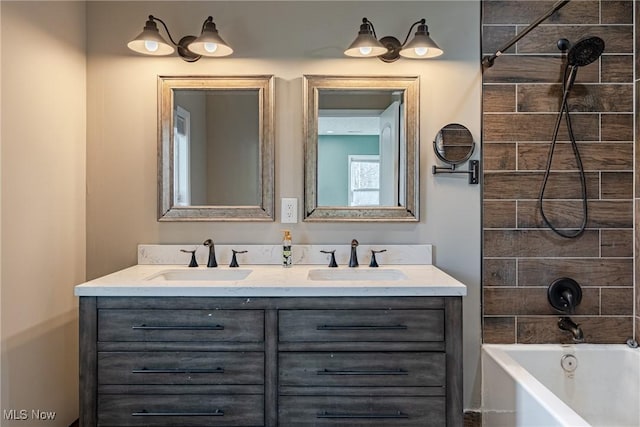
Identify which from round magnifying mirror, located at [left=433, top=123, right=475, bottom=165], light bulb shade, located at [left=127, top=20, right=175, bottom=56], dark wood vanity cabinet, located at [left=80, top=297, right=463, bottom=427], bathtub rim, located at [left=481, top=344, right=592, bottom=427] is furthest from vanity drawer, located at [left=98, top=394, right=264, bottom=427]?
light bulb shade, located at [left=127, top=20, right=175, bottom=56]

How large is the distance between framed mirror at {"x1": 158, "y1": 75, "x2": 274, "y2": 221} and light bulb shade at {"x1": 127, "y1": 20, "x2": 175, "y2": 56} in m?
0.15

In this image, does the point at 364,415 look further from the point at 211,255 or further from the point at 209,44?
the point at 209,44

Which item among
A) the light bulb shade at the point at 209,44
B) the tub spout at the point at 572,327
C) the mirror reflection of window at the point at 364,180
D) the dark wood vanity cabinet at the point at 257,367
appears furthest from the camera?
the mirror reflection of window at the point at 364,180

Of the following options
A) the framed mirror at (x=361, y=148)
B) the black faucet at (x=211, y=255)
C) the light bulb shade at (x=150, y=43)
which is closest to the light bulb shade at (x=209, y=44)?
the light bulb shade at (x=150, y=43)

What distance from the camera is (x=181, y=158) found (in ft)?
6.88

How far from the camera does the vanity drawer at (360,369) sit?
4.93 feet

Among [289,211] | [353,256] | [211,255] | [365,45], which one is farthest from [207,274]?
[365,45]

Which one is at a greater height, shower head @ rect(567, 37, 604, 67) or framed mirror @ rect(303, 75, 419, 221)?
shower head @ rect(567, 37, 604, 67)

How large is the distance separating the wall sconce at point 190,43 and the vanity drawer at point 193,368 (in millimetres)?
1361

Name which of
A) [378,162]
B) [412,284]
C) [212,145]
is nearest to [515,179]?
[378,162]

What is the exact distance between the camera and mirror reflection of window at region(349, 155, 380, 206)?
2061mm

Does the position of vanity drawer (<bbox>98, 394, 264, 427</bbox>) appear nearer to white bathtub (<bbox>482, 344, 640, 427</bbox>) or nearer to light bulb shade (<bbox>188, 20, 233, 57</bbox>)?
white bathtub (<bbox>482, 344, 640, 427</bbox>)

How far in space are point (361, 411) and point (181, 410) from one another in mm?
677

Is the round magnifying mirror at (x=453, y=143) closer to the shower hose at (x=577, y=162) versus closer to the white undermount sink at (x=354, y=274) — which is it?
the shower hose at (x=577, y=162)
